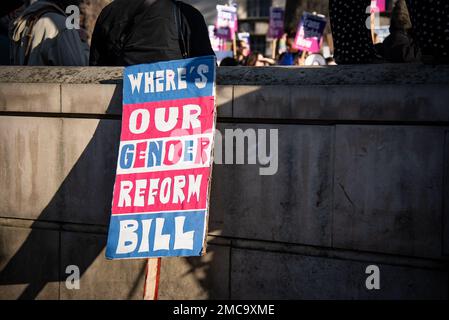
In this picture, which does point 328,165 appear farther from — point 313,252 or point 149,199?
point 149,199

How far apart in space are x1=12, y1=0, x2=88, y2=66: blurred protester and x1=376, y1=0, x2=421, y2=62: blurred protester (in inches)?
109

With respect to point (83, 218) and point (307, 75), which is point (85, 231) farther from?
point (307, 75)

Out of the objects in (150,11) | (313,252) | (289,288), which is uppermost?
(150,11)

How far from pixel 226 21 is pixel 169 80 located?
45.0 feet

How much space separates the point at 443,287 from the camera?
4070mm

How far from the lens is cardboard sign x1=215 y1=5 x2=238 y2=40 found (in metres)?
17.6

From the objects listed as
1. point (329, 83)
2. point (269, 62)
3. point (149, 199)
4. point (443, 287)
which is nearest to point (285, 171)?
point (329, 83)

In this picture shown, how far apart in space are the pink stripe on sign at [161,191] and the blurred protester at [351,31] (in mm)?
1444

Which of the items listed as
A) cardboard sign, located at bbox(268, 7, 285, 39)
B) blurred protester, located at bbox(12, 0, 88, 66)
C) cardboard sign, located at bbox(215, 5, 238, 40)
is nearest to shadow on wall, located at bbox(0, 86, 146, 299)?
blurred protester, located at bbox(12, 0, 88, 66)

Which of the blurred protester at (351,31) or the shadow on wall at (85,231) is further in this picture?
the shadow on wall at (85,231)

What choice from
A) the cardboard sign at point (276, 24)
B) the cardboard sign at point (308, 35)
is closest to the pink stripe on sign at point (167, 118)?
the cardboard sign at point (308, 35)

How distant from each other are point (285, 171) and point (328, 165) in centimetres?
31

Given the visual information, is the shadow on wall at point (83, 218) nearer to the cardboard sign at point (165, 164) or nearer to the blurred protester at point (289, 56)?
the cardboard sign at point (165, 164)

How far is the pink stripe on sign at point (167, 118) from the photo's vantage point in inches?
174
